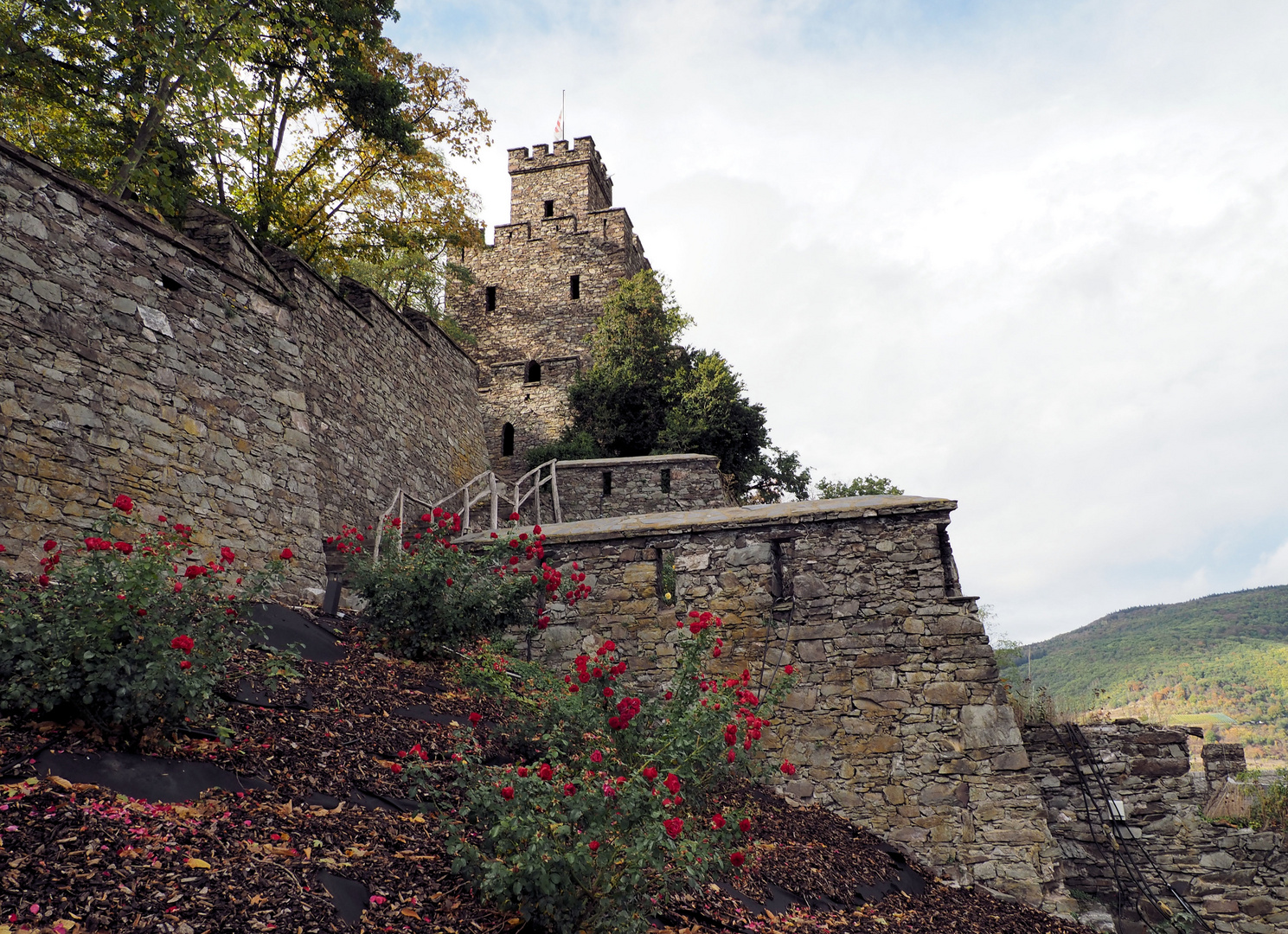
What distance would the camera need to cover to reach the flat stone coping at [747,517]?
7.82 m

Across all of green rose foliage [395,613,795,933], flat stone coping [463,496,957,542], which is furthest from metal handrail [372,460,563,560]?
green rose foliage [395,613,795,933]

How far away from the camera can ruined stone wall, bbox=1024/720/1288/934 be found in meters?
8.01

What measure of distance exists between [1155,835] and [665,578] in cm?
568

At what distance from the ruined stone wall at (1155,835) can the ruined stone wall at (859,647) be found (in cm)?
172

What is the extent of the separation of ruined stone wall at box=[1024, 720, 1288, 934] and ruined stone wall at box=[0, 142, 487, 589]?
8.23m

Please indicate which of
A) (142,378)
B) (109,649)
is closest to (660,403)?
(142,378)

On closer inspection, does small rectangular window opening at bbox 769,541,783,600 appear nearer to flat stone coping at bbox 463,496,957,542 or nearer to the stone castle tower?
flat stone coping at bbox 463,496,957,542

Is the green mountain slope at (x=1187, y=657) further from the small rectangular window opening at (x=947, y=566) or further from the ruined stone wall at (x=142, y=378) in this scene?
the ruined stone wall at (x=142, y=378)

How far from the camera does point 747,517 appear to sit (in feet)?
27.1

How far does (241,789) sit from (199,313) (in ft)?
19.6

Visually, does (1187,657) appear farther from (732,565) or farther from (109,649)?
(109,649)

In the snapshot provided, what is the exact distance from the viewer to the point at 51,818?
299 cm

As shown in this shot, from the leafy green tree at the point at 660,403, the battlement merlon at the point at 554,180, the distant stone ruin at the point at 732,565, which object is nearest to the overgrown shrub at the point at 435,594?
the distant stone ruin at the point at 732,565

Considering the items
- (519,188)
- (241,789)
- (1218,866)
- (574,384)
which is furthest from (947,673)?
(519,188)
